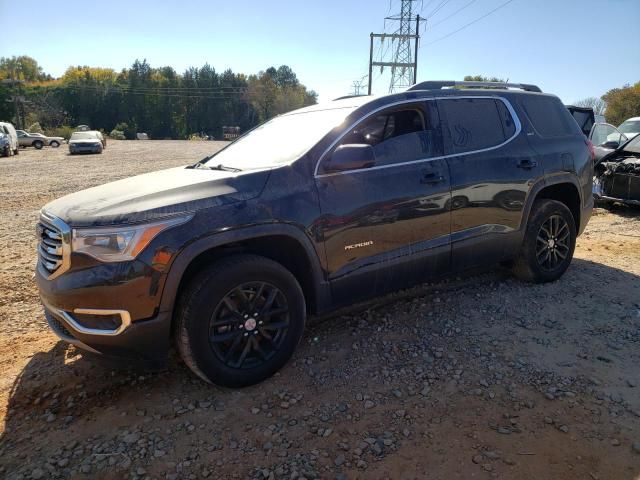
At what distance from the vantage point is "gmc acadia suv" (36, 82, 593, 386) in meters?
2.68

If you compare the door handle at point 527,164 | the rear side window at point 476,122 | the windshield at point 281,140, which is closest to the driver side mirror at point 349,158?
the windshield at point 281,140

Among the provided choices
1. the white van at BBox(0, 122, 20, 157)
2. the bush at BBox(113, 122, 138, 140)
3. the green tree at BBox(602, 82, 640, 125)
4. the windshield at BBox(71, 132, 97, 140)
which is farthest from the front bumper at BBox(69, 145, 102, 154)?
the bush at BBox(113, 122, 138, 140)

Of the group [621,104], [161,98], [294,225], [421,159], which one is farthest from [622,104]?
[161,98]

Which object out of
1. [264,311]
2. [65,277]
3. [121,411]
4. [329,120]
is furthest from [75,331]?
[329,120]

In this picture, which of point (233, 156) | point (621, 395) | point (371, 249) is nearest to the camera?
point (621, 395)

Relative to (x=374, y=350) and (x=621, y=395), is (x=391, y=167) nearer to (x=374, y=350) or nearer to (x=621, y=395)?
(x=374, y=350)

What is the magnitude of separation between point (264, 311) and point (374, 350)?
990mm

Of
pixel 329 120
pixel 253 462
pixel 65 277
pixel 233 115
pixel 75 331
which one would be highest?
pixel 233 115

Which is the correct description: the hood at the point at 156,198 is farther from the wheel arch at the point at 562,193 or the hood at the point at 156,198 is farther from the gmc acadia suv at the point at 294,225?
the wheel arch at the point at 562,193

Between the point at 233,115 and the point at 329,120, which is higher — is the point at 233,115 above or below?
above

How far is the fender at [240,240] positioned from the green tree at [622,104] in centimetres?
4014

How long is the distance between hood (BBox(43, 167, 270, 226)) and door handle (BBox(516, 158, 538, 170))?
2.51 metres

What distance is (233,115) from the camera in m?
103

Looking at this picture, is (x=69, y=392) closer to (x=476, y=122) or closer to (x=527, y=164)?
(x=476, y=122)
